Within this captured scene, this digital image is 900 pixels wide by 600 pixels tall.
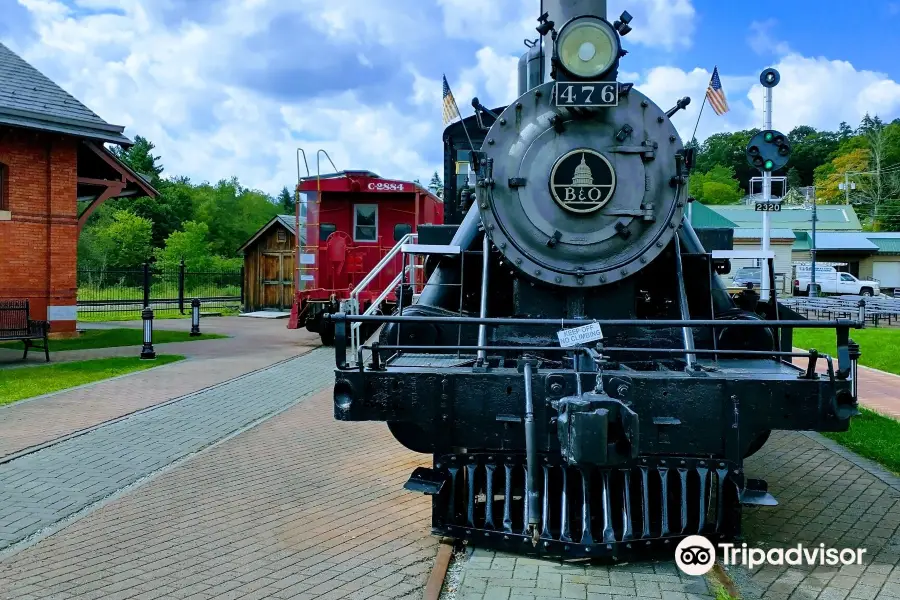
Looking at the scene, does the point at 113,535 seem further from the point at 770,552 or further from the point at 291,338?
the point at 291,338

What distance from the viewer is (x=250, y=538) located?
495cm

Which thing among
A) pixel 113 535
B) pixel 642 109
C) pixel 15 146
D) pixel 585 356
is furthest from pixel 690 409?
pixel 15 146

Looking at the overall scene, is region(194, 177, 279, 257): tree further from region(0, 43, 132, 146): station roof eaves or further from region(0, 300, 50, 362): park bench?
region(0, 300, 50, 362): park bench

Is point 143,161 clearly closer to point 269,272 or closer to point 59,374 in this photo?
point 269,272

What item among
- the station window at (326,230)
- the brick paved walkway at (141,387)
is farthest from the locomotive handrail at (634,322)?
the station window at (326,230)

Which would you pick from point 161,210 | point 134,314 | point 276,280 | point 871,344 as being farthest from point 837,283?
point 161,210

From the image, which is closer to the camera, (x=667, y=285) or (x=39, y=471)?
(x=667, y=285)

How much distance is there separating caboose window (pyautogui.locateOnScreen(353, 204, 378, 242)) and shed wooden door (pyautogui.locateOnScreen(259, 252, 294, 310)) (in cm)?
1230

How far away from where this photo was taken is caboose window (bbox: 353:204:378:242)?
17.5 m

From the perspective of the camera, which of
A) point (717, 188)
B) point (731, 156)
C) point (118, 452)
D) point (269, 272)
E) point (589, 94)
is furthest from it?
point (731, 156)

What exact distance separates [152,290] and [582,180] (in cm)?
2908

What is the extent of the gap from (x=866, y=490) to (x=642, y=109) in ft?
11.6

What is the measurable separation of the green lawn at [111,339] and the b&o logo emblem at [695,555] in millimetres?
13661

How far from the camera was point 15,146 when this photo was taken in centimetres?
1557
